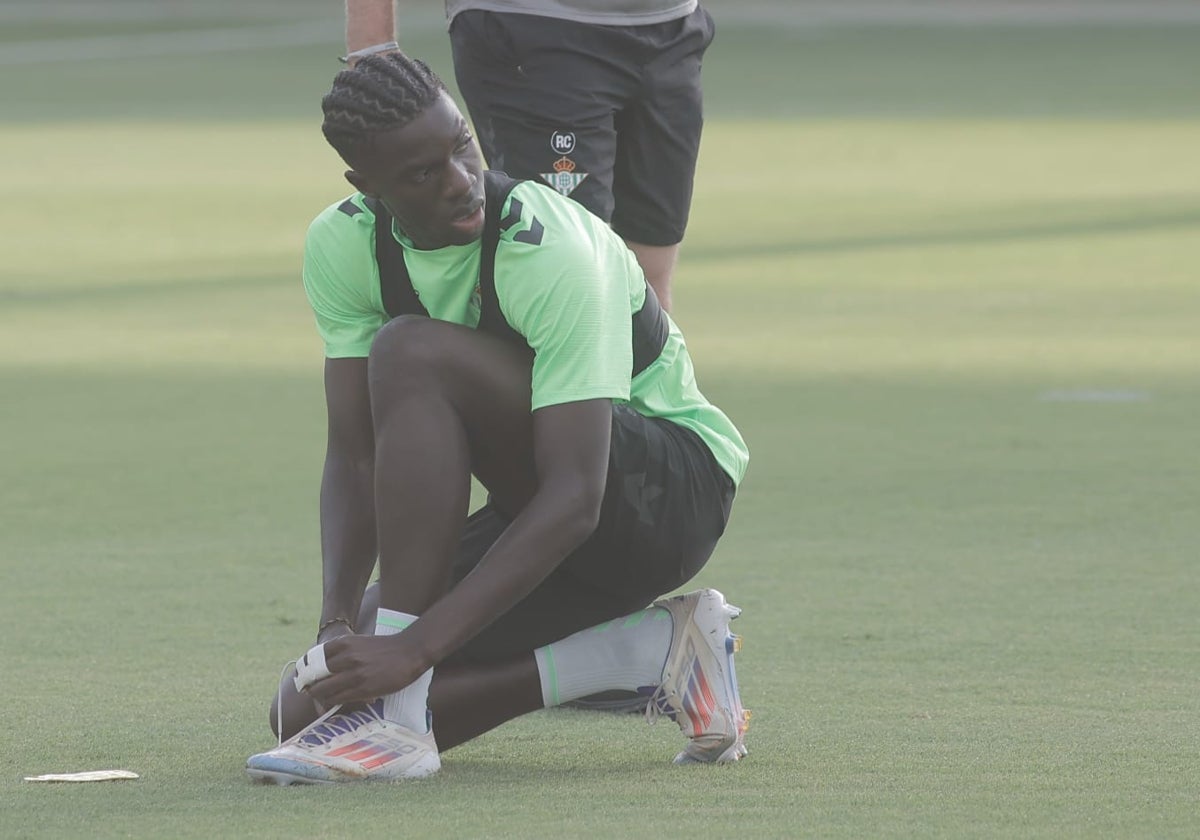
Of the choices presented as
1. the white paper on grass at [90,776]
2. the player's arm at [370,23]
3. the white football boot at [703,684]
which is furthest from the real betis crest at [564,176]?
the white paper on grass at [90,776]

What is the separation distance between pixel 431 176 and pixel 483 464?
40 centimetres

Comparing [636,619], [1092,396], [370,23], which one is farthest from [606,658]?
[1092,396]

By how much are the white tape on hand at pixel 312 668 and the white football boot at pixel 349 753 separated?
0.08 meters

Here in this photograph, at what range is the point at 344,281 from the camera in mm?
3121

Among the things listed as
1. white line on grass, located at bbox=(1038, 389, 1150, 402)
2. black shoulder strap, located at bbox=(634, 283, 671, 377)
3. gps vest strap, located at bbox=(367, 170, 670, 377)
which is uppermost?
gps vest strap, located at bbox=(367, 170, 670, 377)

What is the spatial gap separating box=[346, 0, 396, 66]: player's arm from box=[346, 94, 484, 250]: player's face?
3.01ft

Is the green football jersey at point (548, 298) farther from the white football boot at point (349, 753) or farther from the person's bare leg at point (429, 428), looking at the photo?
the white football boot at point (349, 753)

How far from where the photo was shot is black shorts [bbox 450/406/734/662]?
305 centimetres

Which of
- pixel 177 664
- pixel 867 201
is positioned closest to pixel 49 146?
pixel 867 201

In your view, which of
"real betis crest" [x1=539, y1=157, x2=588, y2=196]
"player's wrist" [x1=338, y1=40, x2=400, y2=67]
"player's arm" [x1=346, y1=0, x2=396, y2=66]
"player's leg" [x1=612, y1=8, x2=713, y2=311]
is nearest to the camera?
"player's wrist" [x1=338, y1=40, x2=400, y2=67]

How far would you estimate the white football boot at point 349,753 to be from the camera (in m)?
2.88

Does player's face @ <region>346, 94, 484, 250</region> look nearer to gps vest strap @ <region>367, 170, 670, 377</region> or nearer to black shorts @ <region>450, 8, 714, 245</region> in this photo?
gps vest strap @ <region>367, 170, 670, 377</region>

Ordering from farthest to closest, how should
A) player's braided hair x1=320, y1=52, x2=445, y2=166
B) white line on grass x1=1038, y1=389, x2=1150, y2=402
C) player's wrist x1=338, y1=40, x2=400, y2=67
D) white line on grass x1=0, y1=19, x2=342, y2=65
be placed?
white line on grass x1=0, y1=19, x2=342, y2=65 < white line on grass x1=1038, y1=389, x2=1150, y2=402 < player's wrist x1=338, y1=40, x2=400, y2=67 < player's braided hair x1=320, y1=52, x2=445, y2=166

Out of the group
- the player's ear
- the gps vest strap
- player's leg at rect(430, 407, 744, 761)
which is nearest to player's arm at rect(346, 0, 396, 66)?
the gps vest strap
